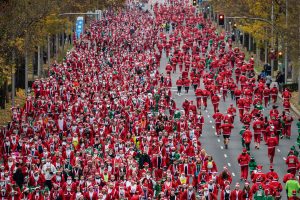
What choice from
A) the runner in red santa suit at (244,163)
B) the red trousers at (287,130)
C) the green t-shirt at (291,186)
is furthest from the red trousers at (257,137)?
the green t-shirt at (291,186)

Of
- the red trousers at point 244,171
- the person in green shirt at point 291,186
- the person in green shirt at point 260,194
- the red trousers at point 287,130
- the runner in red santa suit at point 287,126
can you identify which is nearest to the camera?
the person in green shirt at point 260,194

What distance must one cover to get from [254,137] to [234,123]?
6803mm

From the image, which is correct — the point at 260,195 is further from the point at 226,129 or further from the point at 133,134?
the point at 133,134

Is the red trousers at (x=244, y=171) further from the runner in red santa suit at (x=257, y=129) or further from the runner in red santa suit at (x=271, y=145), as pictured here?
the runner in red santa suit at (x=257, y=129)

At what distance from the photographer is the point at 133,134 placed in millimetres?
47125

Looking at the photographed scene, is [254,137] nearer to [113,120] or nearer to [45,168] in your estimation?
[113,120]

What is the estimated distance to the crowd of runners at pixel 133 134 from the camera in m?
35.9

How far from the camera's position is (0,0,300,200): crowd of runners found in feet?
118

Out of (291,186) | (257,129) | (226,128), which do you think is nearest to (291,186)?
(291,186)

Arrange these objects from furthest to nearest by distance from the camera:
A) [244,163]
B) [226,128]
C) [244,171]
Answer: [226,128] → [244,171] → [244,163]

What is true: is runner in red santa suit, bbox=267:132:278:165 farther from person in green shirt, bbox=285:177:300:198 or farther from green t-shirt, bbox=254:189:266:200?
green t-shirt, bbox=254:189:266:200

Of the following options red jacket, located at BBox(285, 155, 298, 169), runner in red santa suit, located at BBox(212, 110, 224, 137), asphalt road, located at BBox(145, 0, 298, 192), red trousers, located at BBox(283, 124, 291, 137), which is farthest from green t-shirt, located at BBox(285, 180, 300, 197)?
runner in red santa suit, located at BBox(212, 110, 224, 137)

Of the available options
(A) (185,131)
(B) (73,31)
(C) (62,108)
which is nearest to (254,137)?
(A) (185,131)

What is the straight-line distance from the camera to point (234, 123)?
179 ft
